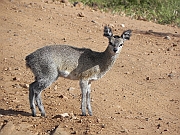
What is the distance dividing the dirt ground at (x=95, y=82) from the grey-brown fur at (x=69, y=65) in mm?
507

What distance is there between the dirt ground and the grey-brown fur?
507 millimetres

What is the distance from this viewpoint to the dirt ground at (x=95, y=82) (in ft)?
29.4

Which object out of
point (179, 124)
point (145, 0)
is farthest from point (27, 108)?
point (145, 0)

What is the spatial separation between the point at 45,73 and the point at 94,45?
463cm

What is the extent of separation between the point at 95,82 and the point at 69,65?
7.27 ft

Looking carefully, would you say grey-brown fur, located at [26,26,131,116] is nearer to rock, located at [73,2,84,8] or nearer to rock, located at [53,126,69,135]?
rock, located at [53,126,69,135]

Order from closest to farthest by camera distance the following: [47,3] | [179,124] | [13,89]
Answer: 1. [179,124]
2. [13,89]
3. [47,3]

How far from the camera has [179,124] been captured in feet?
31.1

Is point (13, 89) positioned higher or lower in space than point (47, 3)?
lower

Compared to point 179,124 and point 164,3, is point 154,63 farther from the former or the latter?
point 164,3

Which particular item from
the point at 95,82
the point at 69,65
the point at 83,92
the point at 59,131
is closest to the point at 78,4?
the point at 95,82

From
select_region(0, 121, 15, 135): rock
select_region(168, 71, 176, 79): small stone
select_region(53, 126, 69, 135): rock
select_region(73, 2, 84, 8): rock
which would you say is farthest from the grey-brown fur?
select_region(73, 2, 84, 8): rock

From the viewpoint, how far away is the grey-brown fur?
30.4ft

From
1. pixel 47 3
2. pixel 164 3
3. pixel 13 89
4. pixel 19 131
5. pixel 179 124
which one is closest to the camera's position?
pixel 19 131
